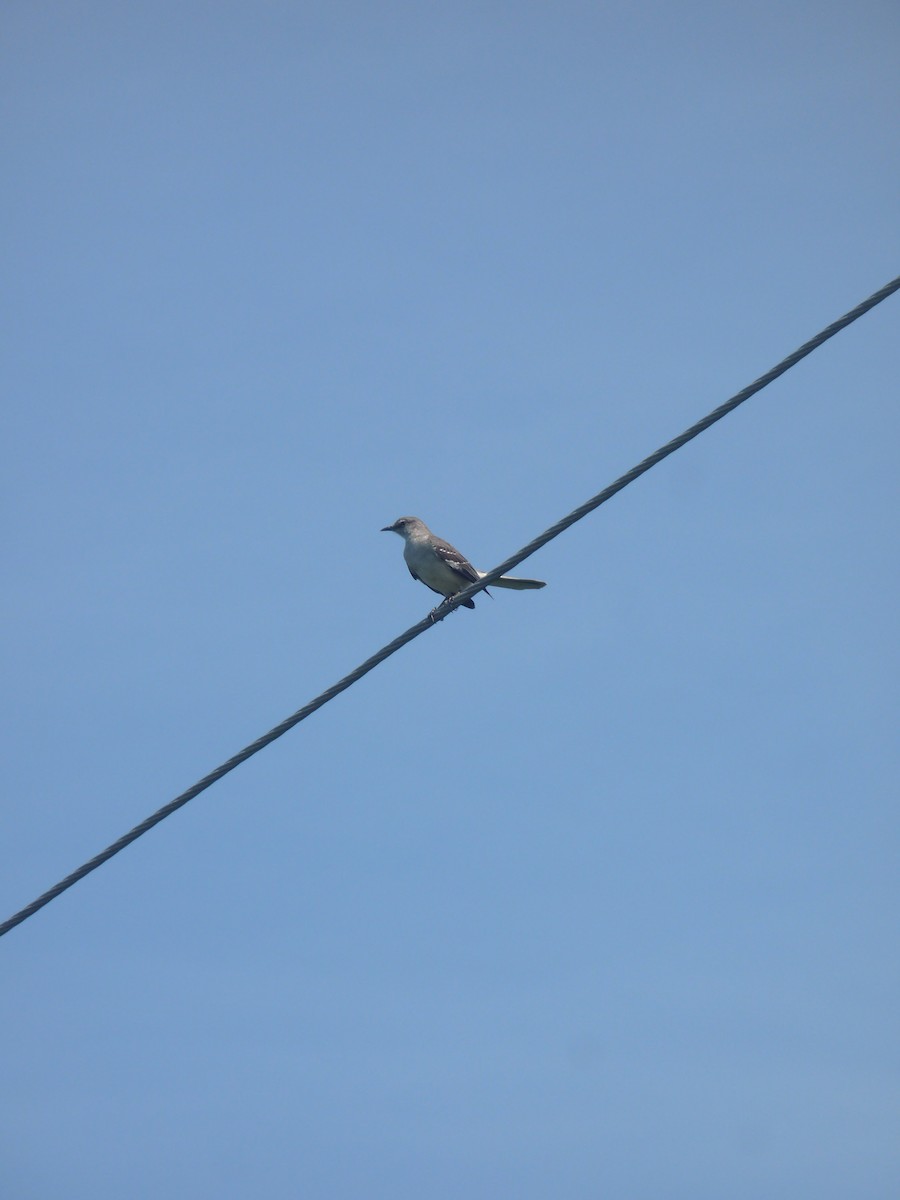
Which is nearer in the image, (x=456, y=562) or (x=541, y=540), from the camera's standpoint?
(x=541, y=540)

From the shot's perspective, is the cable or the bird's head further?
the bird's head

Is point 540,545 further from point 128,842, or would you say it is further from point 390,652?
point 128,842

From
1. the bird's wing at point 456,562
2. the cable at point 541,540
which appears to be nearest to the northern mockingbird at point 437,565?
the bird's wing at point 456,562

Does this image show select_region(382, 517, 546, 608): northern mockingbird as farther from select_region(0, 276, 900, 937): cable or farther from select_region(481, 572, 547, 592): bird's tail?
select_region(0, 276, 900, 937): cable

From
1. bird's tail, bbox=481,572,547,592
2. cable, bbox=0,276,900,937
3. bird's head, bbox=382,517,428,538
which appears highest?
bird's head, bbox=382,517,428,538

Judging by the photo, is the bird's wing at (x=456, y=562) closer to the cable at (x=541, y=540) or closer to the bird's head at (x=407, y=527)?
the bird's head at (x=407, y=527)

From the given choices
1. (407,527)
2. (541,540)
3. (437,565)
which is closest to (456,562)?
(437,565)

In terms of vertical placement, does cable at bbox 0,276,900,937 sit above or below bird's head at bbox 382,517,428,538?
below

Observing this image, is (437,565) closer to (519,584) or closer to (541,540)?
(519,584)

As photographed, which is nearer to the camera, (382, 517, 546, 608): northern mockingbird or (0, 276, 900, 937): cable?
(0, 276, 900, 937): cable

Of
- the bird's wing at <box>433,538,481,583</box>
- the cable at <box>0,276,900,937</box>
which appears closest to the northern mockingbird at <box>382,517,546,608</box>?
the bird's wing at <box>433,538,481,583</box>

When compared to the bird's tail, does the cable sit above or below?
below

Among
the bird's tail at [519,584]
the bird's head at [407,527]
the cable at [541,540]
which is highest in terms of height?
the bird's head at [407,527]

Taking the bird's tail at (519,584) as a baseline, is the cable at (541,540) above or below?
below
